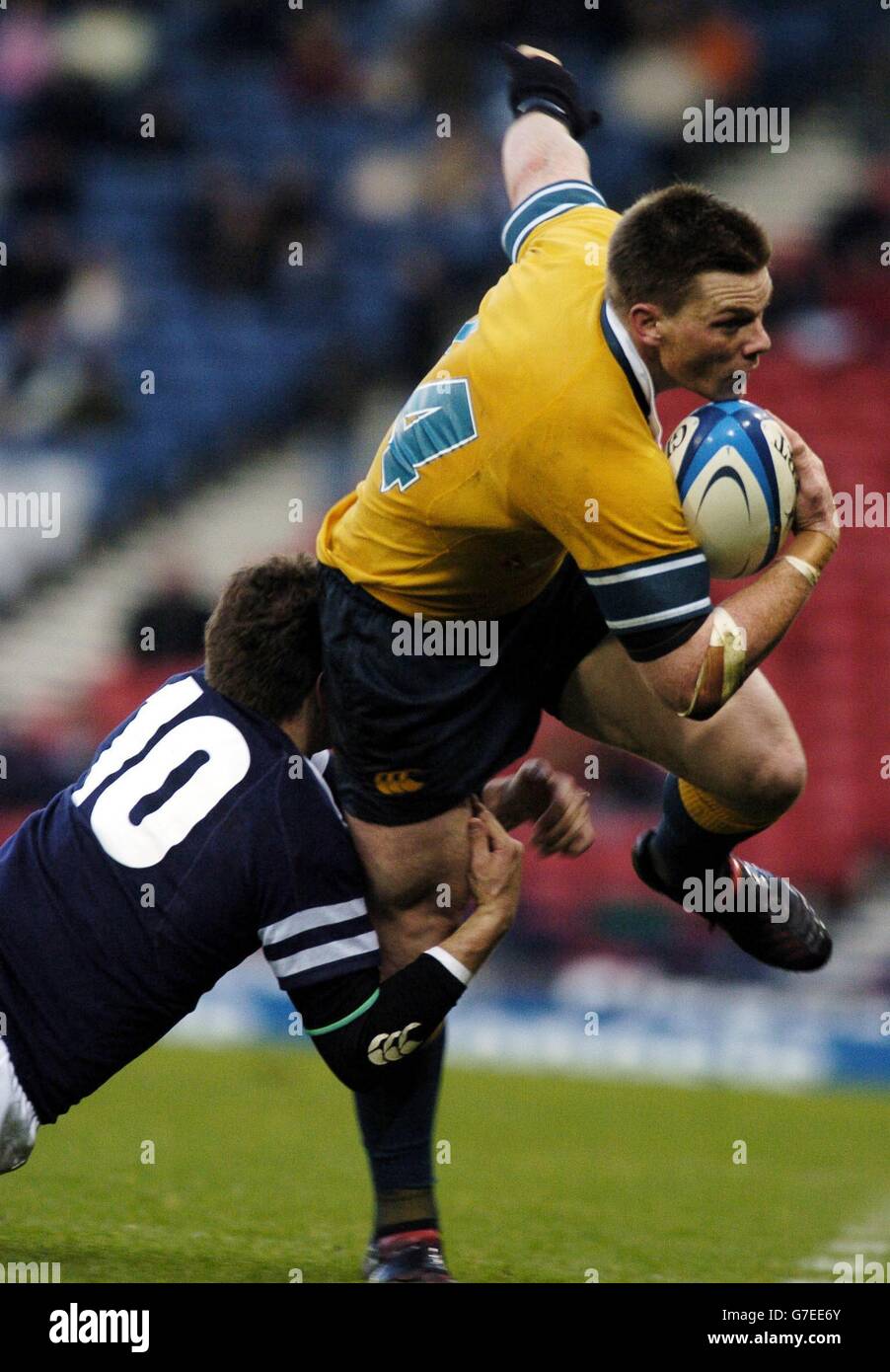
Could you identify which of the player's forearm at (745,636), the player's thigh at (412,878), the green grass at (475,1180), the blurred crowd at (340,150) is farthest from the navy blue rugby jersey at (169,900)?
the blurred crowd at (340,150)

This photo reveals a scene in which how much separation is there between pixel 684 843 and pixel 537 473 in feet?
3.75

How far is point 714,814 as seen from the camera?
4203 millimetres

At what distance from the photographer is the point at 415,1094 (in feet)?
13.5

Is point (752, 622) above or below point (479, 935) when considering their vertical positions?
above

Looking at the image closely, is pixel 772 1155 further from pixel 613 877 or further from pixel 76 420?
pixel 76 420

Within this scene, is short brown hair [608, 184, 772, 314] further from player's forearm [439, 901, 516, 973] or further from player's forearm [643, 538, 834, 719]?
player's forearm [439, 901, 516, 973]

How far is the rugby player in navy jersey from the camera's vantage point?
358 cm

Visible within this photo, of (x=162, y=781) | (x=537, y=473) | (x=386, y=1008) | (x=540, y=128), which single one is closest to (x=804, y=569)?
(x=537, y=473)

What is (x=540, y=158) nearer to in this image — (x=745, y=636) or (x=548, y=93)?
(x=548, y=93)

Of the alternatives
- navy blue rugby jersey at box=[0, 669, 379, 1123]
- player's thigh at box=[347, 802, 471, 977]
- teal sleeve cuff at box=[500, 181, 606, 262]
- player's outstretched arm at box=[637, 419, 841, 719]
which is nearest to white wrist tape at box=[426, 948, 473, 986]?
navy blue rugby jersey at box=[0, 669, 379, 1123]

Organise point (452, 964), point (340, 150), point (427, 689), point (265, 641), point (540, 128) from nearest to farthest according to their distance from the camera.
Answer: point (452, 964)
point (265, 641)
point (427, 689)
point (540, 128)
point (340, 150)

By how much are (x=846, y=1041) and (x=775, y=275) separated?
4.86m

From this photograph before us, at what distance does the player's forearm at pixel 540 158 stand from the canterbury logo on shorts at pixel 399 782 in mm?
1320
